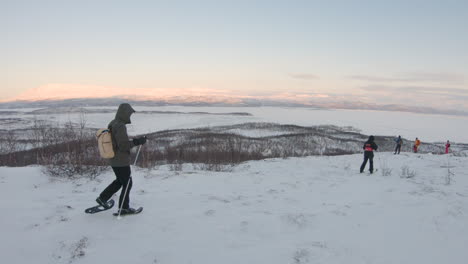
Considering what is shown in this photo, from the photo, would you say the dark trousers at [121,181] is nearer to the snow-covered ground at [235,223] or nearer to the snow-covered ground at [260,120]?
the snow-covered ground at [235,223]

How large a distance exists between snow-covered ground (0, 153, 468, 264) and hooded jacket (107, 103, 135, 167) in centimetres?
107

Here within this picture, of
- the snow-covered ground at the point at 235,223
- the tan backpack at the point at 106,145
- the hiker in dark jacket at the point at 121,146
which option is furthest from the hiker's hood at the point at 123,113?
the snow-covered ground at the point at 235,223

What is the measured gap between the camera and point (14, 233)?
4031mm

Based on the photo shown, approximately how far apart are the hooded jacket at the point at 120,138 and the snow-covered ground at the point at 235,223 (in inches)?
42.1

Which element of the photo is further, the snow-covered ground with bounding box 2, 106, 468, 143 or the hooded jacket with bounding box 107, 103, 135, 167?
the snow-covered ground with bounding box 2, 106, 468, 143

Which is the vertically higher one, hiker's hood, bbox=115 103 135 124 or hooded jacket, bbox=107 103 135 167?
hiker's hood, bbox=115 103 135 124

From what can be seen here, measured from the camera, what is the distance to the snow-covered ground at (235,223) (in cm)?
369

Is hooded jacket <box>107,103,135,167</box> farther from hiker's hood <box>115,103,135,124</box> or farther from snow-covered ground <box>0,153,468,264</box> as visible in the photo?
snow-covered ground <box>0,153,468,264</box>

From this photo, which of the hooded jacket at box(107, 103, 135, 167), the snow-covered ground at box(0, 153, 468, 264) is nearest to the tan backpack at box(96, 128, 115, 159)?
the hooded jacket at box(107, 103, 135, 167)

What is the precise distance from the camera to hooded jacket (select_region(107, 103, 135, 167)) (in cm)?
442

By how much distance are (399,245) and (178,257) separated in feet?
11.3

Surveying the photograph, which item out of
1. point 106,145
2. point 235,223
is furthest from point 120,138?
point 235,223

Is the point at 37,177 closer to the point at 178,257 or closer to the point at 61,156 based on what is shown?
the point at 61,156

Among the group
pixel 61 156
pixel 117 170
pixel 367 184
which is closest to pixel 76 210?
pixel 117 170
